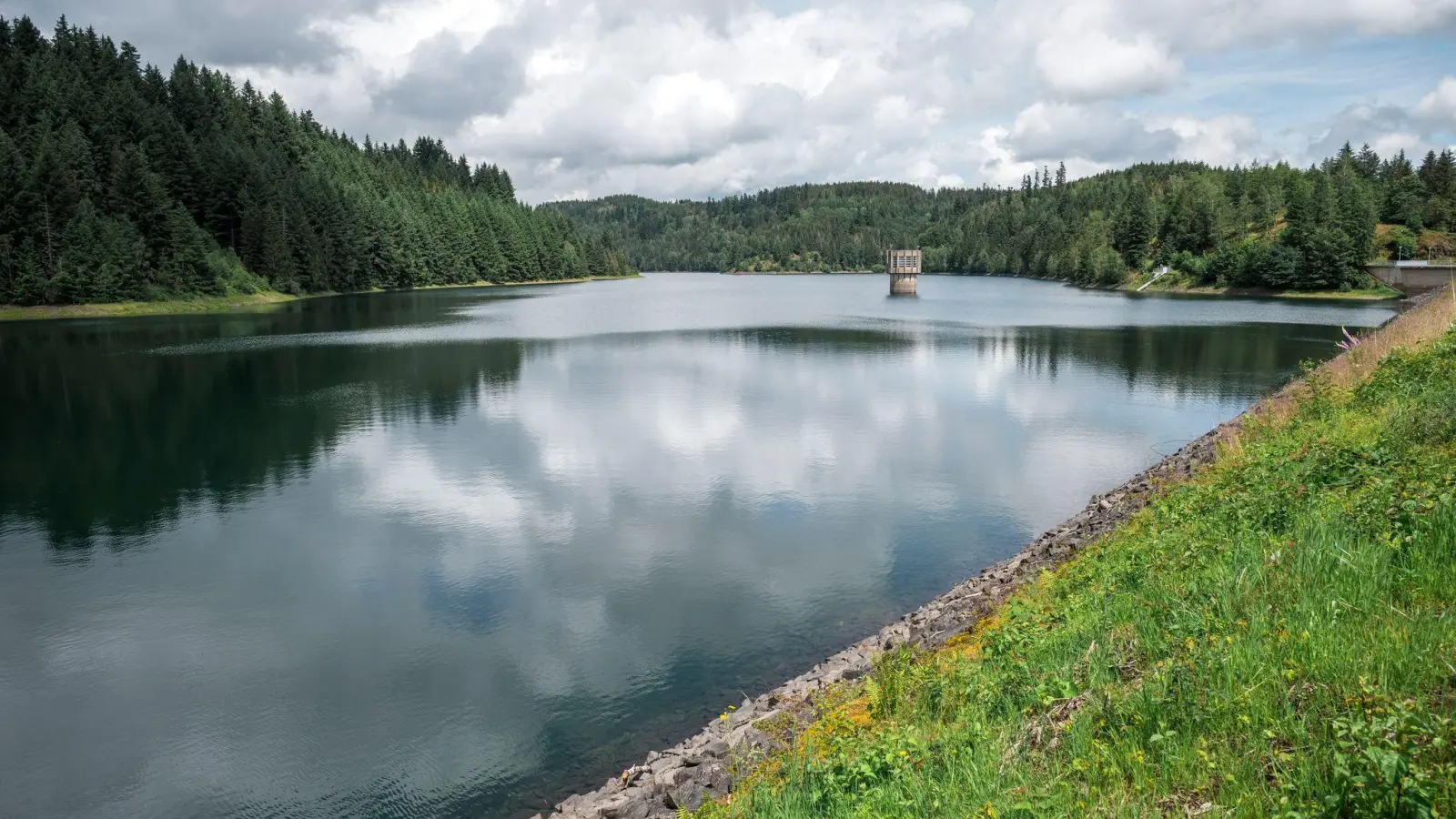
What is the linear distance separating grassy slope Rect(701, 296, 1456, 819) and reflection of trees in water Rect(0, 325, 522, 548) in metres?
22.0

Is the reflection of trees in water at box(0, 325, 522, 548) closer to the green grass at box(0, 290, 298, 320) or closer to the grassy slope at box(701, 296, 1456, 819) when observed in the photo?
the green grass at box(0, 290, 298, 320)

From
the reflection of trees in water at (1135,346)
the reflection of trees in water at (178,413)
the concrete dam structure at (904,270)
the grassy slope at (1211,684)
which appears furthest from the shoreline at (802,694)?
the concrete dam structure at (904,270)

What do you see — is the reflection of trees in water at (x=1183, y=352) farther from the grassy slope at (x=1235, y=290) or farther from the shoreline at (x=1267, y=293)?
the grassy slope at (x=1235, y=290)

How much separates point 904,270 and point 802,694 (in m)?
140

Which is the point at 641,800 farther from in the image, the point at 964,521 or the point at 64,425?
the point at 64,425

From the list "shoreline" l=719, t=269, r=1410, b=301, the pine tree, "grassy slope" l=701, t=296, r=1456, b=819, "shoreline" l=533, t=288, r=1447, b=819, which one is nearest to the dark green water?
"shoreline" l=533, t=288, r=1447, b=819

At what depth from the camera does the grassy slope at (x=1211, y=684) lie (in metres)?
5.61

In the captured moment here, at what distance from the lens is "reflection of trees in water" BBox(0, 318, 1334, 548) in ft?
87.6

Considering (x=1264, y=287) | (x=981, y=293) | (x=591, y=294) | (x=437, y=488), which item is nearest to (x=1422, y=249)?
(x=1264, y=287)

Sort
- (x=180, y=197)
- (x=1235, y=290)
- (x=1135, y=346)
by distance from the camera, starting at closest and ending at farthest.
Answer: (x=1135, y=346) < (x=180, y=197) < (x=1235, y=290)

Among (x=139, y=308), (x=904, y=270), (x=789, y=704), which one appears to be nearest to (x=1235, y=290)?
(x=904, y=270)

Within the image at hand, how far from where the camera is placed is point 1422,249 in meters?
116

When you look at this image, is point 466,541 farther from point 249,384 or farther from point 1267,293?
point 1267,293

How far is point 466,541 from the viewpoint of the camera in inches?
838
